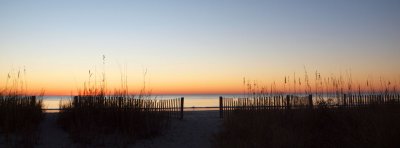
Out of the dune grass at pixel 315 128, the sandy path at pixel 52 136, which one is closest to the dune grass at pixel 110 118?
the sandy path at pixel 52 136

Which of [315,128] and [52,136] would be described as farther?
[52,136]

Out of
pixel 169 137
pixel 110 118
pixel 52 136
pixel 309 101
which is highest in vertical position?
pixel 309 101

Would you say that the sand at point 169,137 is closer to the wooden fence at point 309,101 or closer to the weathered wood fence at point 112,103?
the weathered wood fence at point 112,103

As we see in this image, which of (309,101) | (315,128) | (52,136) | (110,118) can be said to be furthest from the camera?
(309,101)

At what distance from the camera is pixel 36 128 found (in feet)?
37.4

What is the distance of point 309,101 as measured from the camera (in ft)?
39.5

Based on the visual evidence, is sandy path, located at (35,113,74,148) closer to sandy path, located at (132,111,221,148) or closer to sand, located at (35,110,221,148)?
sand, located at (35,110,221,148)

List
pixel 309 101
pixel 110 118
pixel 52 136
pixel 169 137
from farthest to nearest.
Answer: pixel 309 101 < pixel 110 118 < pixel 169 137 < pixel 52 136

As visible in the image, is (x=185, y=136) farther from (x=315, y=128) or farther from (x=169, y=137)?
(x=315, y=128)

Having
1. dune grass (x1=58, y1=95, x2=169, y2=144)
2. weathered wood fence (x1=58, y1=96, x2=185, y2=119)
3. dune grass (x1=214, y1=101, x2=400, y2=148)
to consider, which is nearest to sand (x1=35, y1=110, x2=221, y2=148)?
dune grass (x1=58, y1=95, x2=169, y2=144)

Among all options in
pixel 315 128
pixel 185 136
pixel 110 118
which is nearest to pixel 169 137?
pixel 185 136

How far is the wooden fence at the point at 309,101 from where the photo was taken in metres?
11.5

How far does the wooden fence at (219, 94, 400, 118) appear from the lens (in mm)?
11492

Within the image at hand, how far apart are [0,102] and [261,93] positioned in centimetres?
803
